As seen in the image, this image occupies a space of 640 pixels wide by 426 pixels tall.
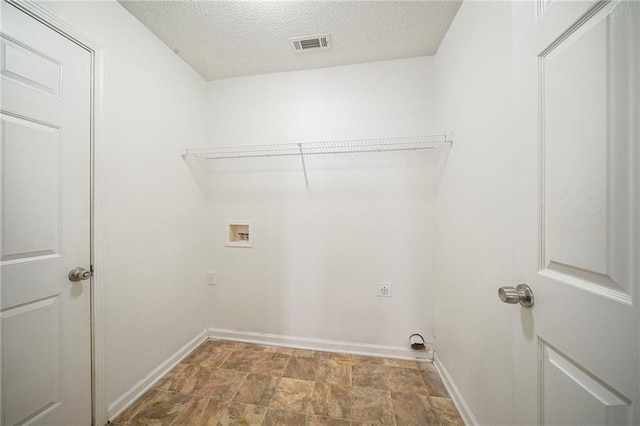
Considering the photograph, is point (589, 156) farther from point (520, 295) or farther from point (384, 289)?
point (384, 289)

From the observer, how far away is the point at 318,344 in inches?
71.3

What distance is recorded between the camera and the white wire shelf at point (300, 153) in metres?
1.68

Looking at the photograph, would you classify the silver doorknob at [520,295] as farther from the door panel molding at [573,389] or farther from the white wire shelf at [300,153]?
the white wire shelf at [300,153]

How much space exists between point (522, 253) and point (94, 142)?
1.97 m

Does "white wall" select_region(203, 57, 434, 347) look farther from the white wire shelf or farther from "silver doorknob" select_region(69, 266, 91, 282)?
"silver doorknob" select_region(69, 266, 91, 282)

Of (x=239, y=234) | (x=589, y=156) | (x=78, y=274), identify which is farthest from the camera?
(x=239, y=234)

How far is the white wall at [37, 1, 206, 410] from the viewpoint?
122 centimetres

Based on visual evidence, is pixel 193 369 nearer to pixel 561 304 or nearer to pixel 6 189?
pixel 6 189

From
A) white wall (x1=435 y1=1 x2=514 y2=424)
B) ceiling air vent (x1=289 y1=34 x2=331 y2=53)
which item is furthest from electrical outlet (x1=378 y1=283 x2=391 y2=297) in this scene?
ceiling air vent (x1=289 y1=34 x2=331 y2=53)

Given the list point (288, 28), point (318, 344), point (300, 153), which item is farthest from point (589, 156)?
point (318, 344)

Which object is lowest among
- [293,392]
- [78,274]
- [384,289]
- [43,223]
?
[293,392]

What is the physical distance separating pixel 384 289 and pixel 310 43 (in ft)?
6.52

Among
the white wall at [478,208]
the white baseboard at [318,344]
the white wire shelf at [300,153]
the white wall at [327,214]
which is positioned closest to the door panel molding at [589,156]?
the white wall at [478,208]

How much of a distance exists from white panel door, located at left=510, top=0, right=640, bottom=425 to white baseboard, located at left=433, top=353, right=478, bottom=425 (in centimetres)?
70
